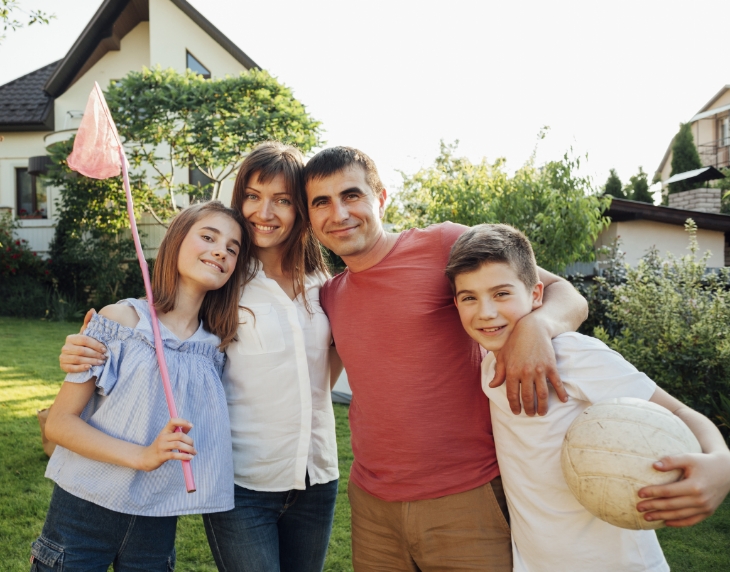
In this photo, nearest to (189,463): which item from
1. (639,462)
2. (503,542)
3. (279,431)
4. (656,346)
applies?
(279,431)

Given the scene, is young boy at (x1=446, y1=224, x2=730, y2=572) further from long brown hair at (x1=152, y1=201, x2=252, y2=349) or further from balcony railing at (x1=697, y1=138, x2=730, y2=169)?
balcony railing at (x1=697, y1=138, x2=730, y2=169)

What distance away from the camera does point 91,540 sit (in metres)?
2.14

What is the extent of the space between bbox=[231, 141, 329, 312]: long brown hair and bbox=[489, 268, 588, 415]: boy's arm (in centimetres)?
97

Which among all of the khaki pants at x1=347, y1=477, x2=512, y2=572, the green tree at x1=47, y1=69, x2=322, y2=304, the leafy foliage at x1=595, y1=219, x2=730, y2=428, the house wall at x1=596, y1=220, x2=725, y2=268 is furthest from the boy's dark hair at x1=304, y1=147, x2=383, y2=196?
the house wall at x1=596, y1=220, x2=725, y2=268

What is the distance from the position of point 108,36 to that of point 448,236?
18.1m

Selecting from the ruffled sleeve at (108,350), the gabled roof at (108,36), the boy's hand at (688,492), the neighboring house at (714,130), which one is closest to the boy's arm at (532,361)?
the boy's hand at (688,492)

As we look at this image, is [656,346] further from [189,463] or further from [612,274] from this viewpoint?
[189,463]

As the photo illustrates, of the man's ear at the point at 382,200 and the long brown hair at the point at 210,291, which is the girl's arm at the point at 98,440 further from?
the man's ear at the point at 382,200

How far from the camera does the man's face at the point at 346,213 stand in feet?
8.09

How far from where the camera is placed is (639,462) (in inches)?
64.7

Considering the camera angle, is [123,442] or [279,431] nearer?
[123,442]

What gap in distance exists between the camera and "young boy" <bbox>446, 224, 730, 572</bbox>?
6.19 ft

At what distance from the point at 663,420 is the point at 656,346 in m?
4.49

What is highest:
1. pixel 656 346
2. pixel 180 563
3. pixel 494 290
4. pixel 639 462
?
pixel 494 290
